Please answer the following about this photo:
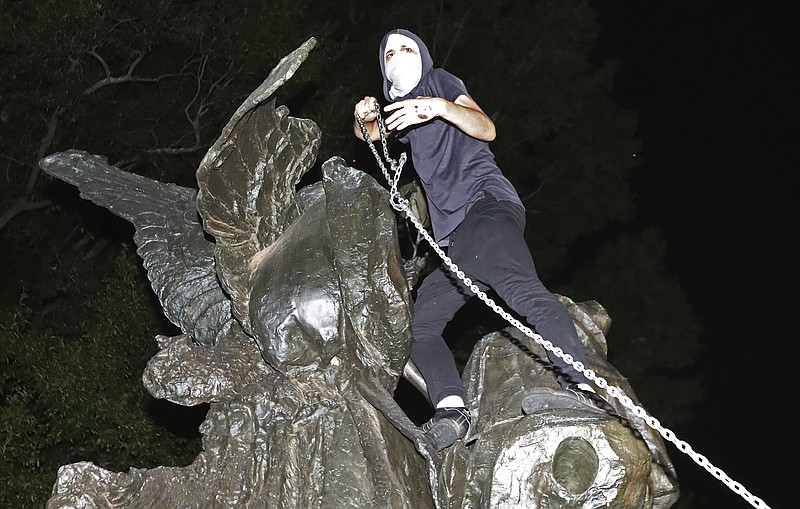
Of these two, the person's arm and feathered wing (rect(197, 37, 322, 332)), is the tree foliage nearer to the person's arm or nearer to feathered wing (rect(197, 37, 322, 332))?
feathered wing (rect(197, 37, 322, 332))

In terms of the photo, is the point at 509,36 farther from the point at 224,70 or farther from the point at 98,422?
the point at 98,422

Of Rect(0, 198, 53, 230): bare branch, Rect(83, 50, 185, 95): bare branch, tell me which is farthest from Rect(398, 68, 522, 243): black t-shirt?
Rect(0, 198, 53, 230): bare branch

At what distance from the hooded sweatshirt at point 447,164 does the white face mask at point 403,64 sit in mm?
17

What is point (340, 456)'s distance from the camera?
128 inches

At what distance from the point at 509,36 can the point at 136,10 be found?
469 cm

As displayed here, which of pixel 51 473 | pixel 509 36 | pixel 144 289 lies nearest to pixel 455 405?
pixel 51 473

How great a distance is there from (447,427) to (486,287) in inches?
19.8

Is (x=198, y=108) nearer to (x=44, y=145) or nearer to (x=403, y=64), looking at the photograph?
(x=44, y=145)

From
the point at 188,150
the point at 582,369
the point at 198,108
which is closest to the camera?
the point at 582,369

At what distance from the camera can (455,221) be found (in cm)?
336

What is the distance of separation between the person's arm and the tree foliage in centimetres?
487

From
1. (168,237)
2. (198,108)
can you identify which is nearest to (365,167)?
(198,108)

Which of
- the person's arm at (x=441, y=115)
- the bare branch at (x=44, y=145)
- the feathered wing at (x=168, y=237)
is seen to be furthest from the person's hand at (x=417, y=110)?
the bare branch at (x=44, y=145)

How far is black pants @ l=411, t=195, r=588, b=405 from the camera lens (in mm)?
3035
